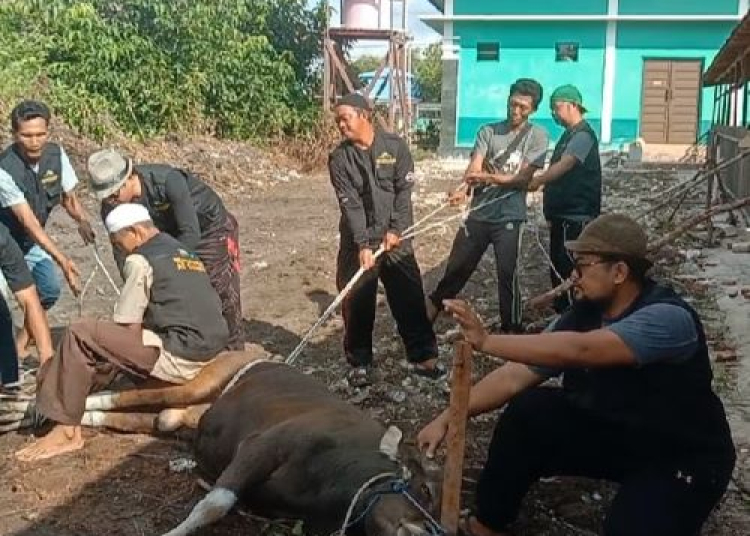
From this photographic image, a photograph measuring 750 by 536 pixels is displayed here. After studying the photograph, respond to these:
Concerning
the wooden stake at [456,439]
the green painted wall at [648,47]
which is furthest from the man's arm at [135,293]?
the green painted wall at [648,47]

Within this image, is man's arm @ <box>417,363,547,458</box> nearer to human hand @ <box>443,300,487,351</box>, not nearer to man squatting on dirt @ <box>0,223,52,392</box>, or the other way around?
human hand @ <box>443,300,487,351</box>

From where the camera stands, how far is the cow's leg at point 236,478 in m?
4.02

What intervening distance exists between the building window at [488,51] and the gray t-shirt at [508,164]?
824 inches

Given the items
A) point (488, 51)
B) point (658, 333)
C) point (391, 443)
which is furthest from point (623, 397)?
point (488, 51)

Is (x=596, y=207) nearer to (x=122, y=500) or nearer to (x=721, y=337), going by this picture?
(x=721, y=337)

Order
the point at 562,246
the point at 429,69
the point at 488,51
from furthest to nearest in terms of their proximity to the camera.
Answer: the point at 429,69
the point at 488,51
the point at 562,246

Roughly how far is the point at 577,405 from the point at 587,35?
2439 cm

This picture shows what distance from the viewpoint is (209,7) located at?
20.6 m

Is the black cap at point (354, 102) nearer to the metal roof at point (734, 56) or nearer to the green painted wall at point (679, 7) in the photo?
the metal roof at point (734, 56)

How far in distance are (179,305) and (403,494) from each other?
6.71 ft

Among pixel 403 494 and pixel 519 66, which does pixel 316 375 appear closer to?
pixel 403 494

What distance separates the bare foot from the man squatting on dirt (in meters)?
0.62

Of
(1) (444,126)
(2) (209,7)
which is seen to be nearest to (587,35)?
(1) (444,126)

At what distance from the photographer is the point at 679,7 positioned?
26.3 meters
